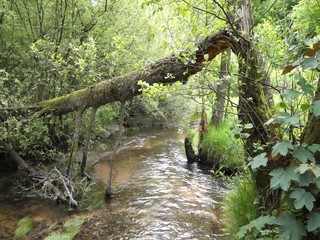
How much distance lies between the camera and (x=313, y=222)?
2.37m

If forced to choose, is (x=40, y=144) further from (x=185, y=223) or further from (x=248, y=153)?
(x=248, y=153)

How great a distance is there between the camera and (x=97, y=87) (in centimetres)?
696

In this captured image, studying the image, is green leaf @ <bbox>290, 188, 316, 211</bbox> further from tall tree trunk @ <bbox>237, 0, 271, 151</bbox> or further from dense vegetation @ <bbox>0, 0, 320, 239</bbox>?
tall tree trunk @ <bbox>237, 0, 271, 151</bbox>

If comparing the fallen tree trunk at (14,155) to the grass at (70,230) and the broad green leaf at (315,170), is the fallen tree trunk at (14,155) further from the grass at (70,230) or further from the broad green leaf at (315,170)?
the broad green leaf at (315,170)

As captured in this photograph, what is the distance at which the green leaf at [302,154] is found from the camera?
2375 mm

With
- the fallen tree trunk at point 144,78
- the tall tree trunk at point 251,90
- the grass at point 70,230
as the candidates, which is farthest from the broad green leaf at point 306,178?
the grass at point 70,230

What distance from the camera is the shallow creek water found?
18.0ft

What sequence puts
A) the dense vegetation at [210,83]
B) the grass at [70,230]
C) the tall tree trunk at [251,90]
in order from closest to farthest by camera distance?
1. the dense vegetation at [210,83]
2. the tall tree trunk at [251,90]
3. the grass at [70,230]

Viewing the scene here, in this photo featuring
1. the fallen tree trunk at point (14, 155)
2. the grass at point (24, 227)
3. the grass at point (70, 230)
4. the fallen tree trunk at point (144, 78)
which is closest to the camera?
the fallen tree trunk at point (144, 78)

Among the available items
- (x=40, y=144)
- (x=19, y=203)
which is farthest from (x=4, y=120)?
(x=19, y=203)

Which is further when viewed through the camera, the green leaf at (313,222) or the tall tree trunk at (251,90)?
the tall tree trunk at (251,90)

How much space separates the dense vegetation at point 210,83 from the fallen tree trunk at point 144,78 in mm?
27

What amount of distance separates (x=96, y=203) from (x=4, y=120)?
10.1 feet

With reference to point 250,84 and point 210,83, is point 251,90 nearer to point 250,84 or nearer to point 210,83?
point 250,84
